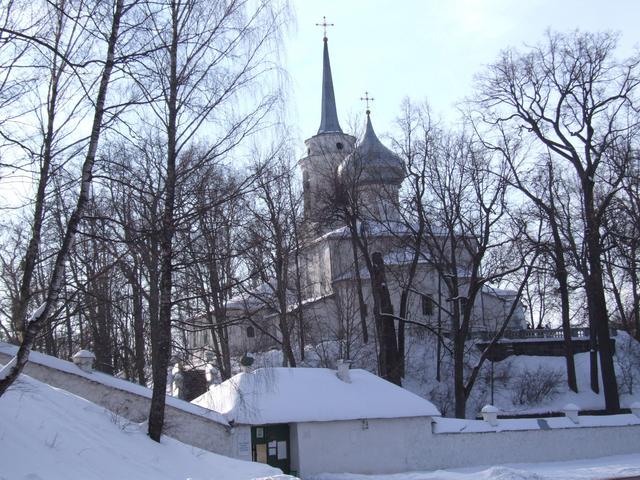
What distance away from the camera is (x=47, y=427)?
949 centimetres

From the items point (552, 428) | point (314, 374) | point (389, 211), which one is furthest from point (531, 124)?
point (314, 374)

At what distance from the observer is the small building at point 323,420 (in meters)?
20.0

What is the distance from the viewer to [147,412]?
1734 cm

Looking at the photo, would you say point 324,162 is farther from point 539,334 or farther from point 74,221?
point 74,221

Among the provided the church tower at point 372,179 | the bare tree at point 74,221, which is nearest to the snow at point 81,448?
the bare tree at point 74,221

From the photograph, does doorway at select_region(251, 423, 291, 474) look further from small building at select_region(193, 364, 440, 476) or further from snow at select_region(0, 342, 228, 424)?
snow at select_region(0, 342, 228, 424)

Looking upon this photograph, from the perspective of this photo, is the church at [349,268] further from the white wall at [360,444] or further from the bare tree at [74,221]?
the bare tree at [74,221]

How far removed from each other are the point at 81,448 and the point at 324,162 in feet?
111

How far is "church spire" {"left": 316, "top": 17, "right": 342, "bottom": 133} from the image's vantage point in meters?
54.5

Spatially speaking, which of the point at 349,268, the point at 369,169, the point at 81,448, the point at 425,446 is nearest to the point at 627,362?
the point at 349,268

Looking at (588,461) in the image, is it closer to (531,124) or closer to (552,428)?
(552,428)

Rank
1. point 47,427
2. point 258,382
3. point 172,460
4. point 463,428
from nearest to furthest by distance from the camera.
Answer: point 47,427 → point 172,460 → point 258,382 → point 463,428

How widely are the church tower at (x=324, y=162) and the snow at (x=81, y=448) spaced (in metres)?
12.1

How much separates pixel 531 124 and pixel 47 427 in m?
25.1
